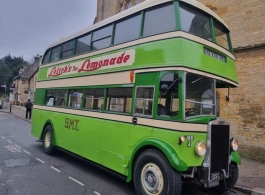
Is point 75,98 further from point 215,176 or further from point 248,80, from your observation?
point 248,80

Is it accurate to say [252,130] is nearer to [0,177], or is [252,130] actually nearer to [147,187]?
[147,187]

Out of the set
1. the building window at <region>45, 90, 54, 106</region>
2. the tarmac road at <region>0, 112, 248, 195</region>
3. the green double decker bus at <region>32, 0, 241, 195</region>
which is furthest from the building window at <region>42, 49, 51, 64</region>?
the tarmac road at <region>0, 112, 248, 195</region>

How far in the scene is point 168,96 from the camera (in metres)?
4.96

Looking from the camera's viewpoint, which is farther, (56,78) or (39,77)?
(39,77)

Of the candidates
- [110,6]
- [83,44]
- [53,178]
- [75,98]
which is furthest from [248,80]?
[110,6]

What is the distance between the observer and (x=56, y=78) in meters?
9.07

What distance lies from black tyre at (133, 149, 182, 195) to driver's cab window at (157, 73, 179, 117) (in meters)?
0.84

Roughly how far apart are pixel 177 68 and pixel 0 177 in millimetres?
5112

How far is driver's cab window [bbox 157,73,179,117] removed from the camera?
4.82m

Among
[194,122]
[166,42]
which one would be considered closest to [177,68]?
[166,42]

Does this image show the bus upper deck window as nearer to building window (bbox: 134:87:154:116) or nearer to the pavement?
building window (bbox: 134:87:154:116)

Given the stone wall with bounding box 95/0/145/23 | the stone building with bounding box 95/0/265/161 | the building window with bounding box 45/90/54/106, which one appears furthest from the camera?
the stone wall with bounding box 95/0/145/23

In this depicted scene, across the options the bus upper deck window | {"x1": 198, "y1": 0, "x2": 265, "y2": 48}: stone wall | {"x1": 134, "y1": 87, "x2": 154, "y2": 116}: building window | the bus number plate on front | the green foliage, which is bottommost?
the bus number plate on front

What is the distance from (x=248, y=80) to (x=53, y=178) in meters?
8.14
